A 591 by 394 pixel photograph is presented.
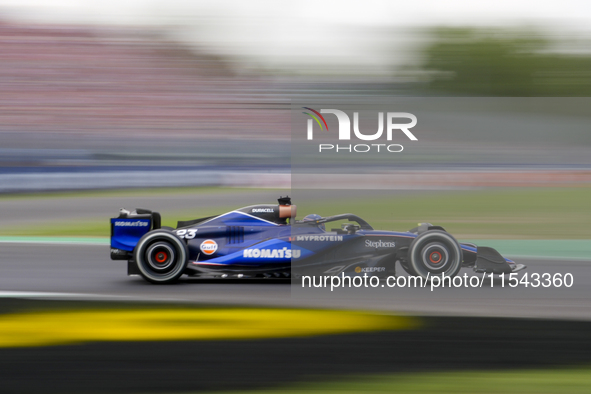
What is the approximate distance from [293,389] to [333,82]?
14.9 metres

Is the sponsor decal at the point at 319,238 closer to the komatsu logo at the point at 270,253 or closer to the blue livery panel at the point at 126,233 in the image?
the komatsu logo at the point at 270,253

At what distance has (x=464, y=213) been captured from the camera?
13656 mm

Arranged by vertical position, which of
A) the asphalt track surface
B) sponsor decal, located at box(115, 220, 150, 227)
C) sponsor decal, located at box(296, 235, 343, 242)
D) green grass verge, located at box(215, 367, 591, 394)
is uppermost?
sponsor decal, located at box(115, 220, 150, 227)

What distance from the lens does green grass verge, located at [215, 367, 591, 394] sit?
11.0 feet

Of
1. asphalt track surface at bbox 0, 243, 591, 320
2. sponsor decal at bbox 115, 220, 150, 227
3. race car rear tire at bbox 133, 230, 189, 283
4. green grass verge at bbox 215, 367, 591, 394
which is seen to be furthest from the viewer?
sponsor decal at bbox 115, 220, 150, 227

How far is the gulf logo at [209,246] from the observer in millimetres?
6422

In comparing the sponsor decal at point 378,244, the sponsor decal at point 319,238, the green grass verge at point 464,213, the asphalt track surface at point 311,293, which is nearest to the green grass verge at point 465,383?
the asphalt track surface at point 311,293

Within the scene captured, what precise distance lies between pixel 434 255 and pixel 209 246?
2248 millimetres

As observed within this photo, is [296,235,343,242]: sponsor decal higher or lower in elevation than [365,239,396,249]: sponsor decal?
higher

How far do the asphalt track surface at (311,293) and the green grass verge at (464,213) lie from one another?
4.24 m

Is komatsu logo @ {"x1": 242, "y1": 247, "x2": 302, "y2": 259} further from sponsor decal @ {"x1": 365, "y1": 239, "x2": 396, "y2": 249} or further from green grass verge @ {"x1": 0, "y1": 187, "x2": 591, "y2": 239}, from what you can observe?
green grass verge @ {"x1": 0, "y1": 187, "x2": 591, "y2": 239}

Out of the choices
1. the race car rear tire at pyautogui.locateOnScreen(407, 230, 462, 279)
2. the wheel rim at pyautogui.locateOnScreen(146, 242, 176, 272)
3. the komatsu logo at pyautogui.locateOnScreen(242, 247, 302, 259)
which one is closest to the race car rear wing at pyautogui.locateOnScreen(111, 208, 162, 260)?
the wheel rim at pyautogui.locateOnScreen(146, 242, 176, 272)

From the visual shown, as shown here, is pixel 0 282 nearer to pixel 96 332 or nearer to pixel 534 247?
pixel 96 332

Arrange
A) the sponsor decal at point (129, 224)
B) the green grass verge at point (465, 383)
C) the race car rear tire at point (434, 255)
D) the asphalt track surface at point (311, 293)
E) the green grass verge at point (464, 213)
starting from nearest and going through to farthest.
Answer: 1. the green grass verge at point (465, 383)
2. the asphalt track surface at point (311, 293)
3. the race car rear tire at point (434, 255)
4. the sponsor decal at point (129, 224)
5. the green grass verge at point (464, 213)
